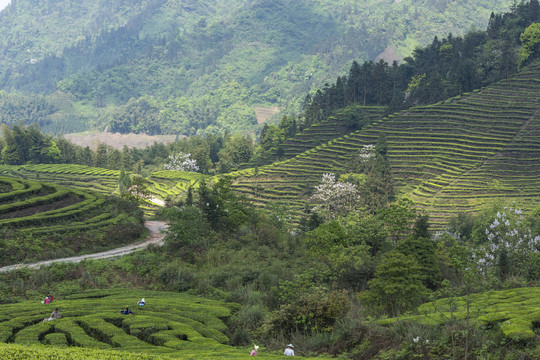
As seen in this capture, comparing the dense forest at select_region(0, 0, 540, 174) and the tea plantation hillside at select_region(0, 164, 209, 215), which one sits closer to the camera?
the tea plantation hillside at select_region(0, 164, 209, 215)

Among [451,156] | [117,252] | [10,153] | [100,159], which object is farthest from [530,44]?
[10,153]

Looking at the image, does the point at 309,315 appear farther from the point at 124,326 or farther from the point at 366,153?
the point at 366,153

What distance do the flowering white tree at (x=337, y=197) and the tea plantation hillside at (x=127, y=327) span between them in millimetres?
47139

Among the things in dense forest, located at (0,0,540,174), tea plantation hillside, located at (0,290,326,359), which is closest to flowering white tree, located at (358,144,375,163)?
dense forest, located at (0,0,540,174)

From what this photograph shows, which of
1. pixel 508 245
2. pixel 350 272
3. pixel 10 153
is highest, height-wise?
pixel 10 153

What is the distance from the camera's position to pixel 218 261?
34312mm

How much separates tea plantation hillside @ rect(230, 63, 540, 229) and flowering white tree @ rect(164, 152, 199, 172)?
33055 millimetres

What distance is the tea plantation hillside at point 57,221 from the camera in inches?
1337

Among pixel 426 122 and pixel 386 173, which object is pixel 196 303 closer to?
pixel 386 173

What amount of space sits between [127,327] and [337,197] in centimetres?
5407

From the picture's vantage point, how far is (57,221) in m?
38.4

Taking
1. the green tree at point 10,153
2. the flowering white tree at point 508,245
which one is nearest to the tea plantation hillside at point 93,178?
the green tree at point 10,153

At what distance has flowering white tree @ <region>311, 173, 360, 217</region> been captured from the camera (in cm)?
7100

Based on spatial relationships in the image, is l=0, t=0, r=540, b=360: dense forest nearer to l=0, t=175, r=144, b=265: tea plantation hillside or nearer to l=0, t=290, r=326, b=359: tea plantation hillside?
Result: l=0, t=290, r=326, b=359: tea plantation hillside
